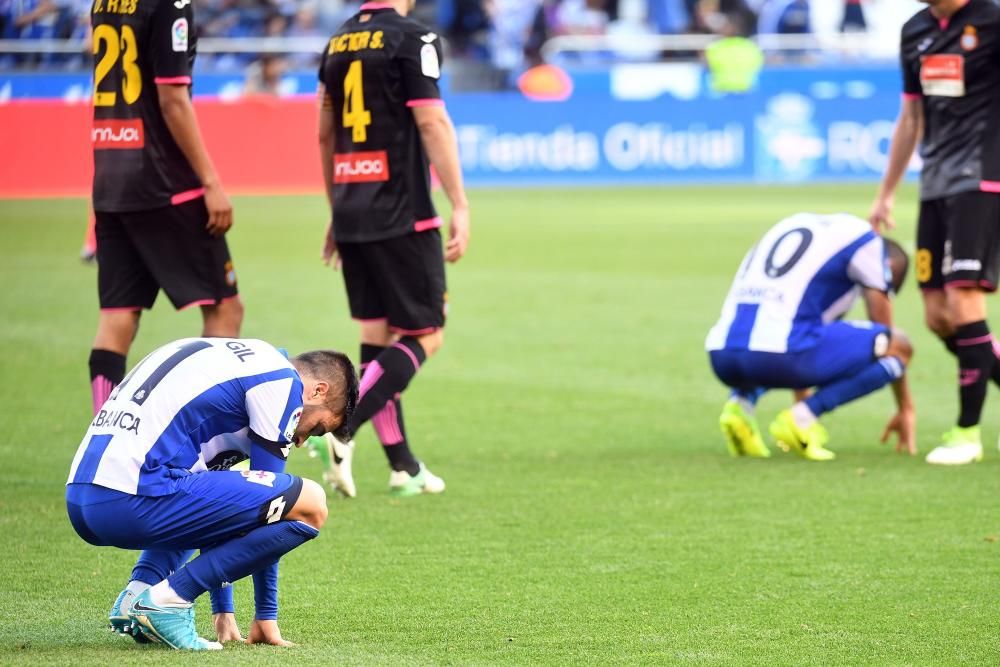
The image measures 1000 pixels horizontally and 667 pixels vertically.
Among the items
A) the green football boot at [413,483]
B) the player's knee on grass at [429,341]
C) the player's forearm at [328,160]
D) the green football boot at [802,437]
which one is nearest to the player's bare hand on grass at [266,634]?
the green football boot at [413,483]

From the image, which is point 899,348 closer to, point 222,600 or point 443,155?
point 443,155

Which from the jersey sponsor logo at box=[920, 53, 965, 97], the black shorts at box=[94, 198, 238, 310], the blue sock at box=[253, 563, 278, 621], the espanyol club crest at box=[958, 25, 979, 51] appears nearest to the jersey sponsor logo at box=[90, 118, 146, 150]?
the black shorts at box=[94, 198, 238, 310]

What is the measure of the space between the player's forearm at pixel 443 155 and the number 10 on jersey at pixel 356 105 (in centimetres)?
25

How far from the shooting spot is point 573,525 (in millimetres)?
6488

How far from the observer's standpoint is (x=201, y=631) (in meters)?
4.98

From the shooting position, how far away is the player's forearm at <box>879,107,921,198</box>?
812cm

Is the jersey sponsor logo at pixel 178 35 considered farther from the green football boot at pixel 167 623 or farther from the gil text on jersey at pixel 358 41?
the green football boot at pixel 167 623

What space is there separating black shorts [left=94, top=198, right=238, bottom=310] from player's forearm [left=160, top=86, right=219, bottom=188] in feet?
0.52

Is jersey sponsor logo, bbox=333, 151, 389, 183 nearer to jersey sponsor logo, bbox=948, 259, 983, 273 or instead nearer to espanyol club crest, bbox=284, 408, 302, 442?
espanyol club crest, bbox=284, 408, 302, 442

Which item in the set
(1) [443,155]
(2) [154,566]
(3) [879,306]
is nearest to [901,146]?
(3) [879,306]

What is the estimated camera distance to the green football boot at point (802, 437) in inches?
310

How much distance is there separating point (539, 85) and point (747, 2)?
18.5 feet

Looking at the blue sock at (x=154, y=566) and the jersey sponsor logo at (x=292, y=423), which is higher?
the jersey sponsor logo at (x=292, y=423)

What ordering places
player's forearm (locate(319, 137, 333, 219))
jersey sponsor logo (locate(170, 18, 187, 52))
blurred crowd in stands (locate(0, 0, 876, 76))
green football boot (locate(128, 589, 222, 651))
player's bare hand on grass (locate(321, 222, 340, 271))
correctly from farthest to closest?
blurred crowd in stands (locate(0, 0, 876, 76))
player's bare hand on grass (locate(321, 222, 340, 271))
player's forearm (locate(319, 137, 333, 219))
jersey sponsor logo (locate(170, 18, 187, 52))
green football boot (locate(128, 589, 222, 651))
